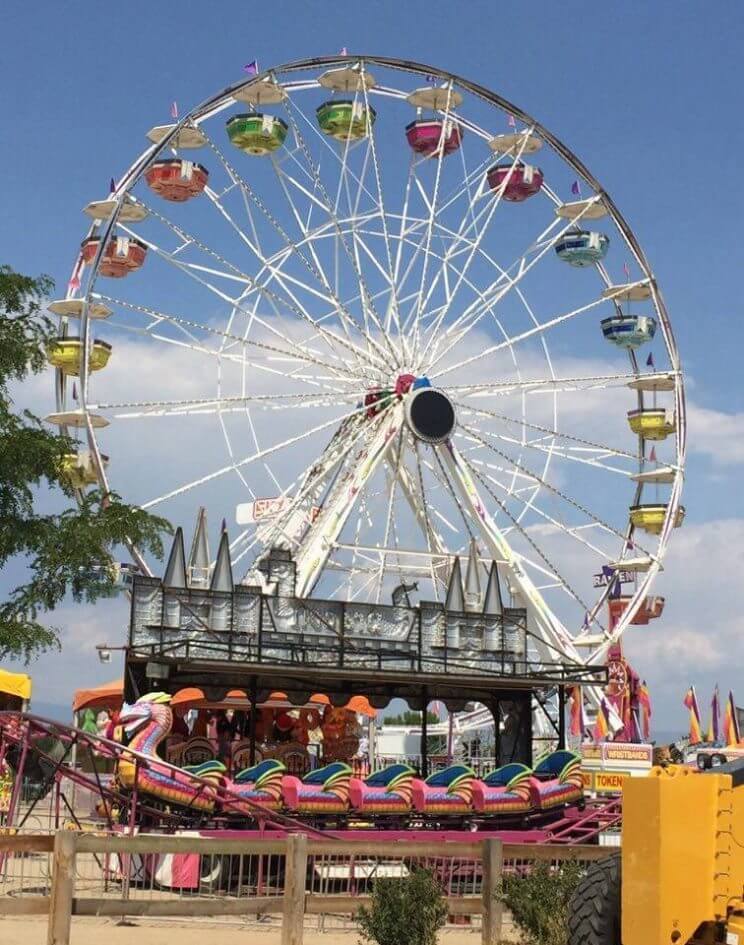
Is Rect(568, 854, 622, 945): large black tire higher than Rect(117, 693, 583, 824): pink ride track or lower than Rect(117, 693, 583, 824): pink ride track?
lower

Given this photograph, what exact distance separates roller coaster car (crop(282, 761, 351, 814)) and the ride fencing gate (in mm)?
3657

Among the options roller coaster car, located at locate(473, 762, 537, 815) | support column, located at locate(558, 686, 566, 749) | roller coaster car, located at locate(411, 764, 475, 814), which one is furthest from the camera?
support column, located at locate(558, 686, 566, 749)

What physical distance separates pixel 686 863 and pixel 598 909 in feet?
2.79

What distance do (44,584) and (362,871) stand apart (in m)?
7.06

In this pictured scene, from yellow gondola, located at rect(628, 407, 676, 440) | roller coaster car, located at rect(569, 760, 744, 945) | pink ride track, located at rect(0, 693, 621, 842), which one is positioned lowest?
roller coaster car, located at rect(569, 760, 744, 945)

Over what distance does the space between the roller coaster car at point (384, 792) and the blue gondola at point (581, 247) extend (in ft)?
59.7

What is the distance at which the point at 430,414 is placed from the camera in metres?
31.9

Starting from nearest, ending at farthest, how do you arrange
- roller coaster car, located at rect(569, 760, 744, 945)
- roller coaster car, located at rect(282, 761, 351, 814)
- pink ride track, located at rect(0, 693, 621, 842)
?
1. roller coaster car, located at rect(569, 760, 744, 945)
2. pink ride track, located at rect(0, 693, 621, 842)
3. roller coaster car, located at rect(282, 761, 351, 814)

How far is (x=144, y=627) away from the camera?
72.0ft

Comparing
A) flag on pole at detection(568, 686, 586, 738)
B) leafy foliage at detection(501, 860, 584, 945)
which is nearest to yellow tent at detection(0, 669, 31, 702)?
leafy foliage at detection(501, 860, 584, 945)

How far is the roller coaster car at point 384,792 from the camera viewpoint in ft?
63.9

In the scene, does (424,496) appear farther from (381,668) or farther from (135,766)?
(135,766)

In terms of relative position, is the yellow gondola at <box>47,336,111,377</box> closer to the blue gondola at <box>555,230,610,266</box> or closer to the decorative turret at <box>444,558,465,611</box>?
the decorative turret at <box>444,558,465,611</box>

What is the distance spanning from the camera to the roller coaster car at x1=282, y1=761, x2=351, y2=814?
61.9 feet
